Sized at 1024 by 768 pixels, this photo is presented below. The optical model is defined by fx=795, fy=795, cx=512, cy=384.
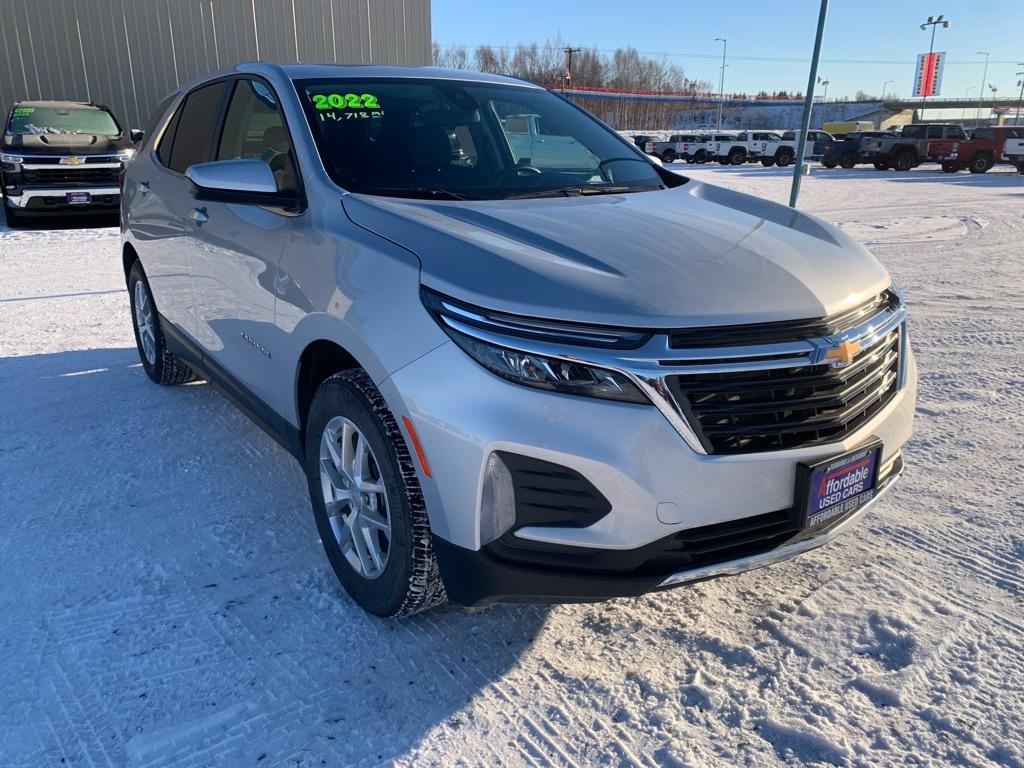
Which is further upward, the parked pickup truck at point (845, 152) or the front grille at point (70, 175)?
the front grille at point (70, 175)

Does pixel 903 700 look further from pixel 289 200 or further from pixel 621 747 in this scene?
pixel 289 200

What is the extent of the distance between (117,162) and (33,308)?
19.5 ft

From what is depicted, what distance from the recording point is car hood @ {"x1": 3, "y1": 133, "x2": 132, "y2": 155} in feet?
37.6

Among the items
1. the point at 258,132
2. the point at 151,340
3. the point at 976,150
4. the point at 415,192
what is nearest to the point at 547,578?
the point at 415,192

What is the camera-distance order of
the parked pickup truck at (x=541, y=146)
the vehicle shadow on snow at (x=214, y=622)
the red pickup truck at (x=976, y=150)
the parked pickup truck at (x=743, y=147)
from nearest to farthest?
the vehicle shadow on snow at (x=214, y=622) < the parked pickup truck at (x=541, y=146) < the red pickup truck at (x=976, y=150) < the parked pickup truck at (x=743, y=147)

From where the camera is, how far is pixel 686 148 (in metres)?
38.5

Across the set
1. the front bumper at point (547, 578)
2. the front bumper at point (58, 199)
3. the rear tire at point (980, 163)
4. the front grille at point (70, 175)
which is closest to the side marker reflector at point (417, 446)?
the front bumper at point (547, 578)

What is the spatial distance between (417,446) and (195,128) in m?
2.82

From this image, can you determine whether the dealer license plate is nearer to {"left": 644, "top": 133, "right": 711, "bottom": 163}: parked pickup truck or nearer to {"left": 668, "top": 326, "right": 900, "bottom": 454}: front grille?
{"left": 668, "top": 326, "right": 900, "bottom": 454}: front grille

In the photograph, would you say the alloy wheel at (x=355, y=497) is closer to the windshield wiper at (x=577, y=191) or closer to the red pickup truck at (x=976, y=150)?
the windshield wiper at (x=577, y=191)

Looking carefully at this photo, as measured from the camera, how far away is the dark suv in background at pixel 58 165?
37.1 feet

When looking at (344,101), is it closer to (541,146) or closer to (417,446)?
(541,146)

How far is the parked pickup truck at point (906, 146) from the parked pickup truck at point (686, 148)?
861 cm

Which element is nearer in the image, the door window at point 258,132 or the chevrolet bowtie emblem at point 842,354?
the chevrolet bowtie emblem at point 842,354
